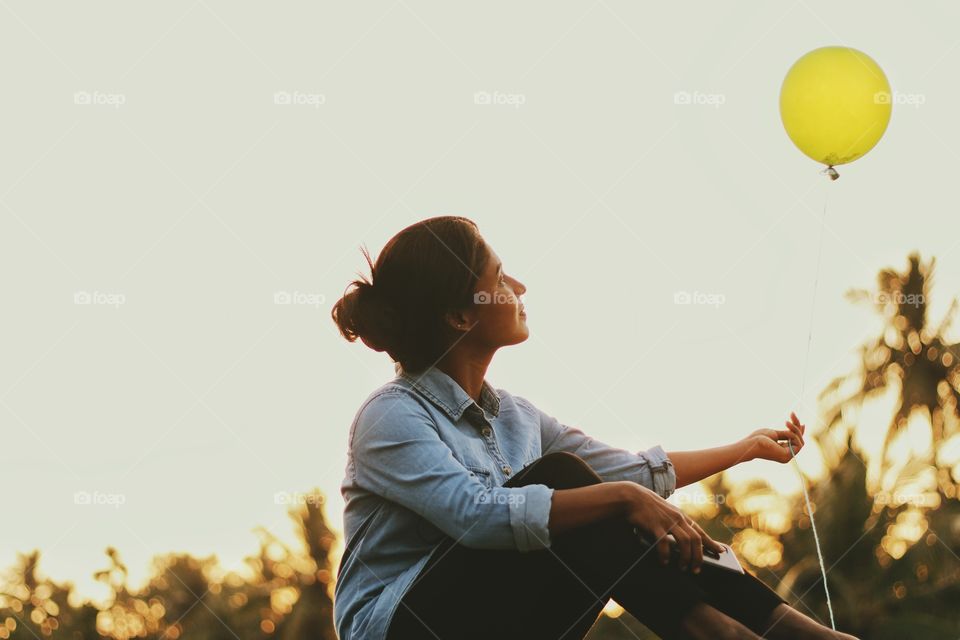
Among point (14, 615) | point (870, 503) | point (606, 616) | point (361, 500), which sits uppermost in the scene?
point (361, 500)

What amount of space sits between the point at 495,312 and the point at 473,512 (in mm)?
733

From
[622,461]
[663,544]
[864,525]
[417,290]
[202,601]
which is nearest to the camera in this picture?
[663,544]

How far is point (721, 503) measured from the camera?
16203 mm

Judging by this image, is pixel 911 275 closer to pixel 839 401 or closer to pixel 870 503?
pixel 839 401

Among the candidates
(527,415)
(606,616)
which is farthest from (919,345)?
(527,415)

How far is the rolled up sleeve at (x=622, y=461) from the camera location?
3.50 metres

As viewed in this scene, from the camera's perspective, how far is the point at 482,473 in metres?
3.16

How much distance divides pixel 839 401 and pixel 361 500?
14.2 metres

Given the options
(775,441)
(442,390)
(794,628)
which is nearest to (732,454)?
(775,441)

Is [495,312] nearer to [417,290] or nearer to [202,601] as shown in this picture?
[417,290]

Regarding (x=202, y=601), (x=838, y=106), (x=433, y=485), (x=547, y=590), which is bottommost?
(x=202, y=601)

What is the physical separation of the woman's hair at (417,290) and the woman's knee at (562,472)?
0.59 metres

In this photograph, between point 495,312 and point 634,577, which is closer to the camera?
point 634,577

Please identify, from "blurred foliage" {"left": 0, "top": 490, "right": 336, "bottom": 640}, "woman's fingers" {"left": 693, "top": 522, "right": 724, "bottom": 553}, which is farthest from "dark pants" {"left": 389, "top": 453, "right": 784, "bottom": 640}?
"blurred foliage" {"left": 0, "top": 490, "right": 336, "bottom": 640}
